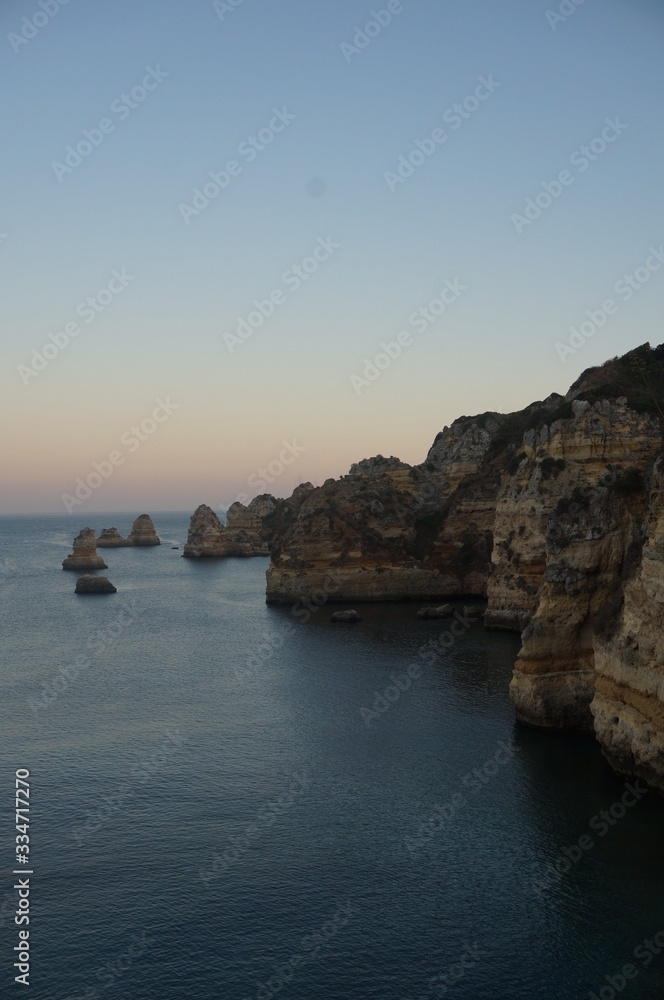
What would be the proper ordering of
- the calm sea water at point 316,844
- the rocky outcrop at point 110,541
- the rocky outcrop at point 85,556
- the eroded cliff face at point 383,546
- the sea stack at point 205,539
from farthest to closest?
the rocky outcrop at point 110,541 < the sea stack at point 205,539 < the rocky outcrop at point 85,556 < the eroded cliff face at point 383,546 < the calm sea water at point 316,844

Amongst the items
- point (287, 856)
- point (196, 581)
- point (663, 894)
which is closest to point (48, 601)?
point (196, 581)

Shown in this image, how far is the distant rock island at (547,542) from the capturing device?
33000 mm

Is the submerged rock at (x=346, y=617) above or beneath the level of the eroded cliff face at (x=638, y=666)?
beneath

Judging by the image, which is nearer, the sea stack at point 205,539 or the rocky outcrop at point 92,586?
the rocky outcrop at point 92,586

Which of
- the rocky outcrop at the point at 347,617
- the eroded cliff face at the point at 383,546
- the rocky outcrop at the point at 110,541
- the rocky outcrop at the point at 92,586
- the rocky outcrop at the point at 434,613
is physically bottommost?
the rocky outcrop at the point at 110,541

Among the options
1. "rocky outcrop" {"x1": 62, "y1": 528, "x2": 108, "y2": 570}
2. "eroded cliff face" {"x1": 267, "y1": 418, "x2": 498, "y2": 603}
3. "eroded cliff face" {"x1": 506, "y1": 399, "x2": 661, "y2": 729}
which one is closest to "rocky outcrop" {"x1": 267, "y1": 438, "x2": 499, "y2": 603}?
"eroded cliff face" {"x1": 267, "y1": 418, "x2": 498, "y2": 603}

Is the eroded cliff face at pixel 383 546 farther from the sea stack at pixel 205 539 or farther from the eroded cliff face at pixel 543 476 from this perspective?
the sea stack at pixel 205 539

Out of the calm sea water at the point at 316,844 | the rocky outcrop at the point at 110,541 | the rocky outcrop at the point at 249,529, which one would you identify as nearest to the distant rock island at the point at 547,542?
the calm sea water at the point at 316,844

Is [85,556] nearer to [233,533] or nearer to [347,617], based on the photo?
[233,533]

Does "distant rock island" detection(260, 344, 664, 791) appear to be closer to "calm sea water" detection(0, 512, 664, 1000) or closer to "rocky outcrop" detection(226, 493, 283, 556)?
"calm sea water" detection(0, 512, 664, 1000)

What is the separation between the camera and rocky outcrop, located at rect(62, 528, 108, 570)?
452 ft

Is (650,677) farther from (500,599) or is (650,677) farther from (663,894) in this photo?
(500,599)

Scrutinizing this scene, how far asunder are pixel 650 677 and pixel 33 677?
4171cm

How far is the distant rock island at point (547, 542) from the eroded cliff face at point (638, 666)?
8 cm
